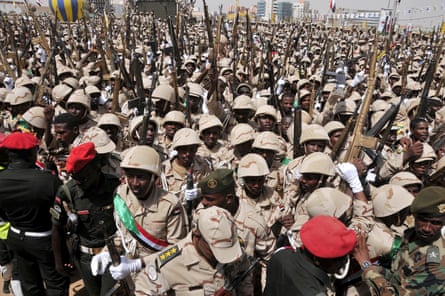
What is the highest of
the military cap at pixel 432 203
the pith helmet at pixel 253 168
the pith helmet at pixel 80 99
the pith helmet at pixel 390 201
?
the pith helmet at pixel 80 99

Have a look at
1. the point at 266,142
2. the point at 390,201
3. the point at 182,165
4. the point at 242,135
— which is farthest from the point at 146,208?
the point at 390,201

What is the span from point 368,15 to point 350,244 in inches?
2198

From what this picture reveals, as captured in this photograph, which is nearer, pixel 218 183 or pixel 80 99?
pixel 218 183

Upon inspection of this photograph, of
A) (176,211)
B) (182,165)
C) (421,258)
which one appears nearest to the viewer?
(421,258)

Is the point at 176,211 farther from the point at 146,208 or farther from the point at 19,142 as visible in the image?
the point at 19,142

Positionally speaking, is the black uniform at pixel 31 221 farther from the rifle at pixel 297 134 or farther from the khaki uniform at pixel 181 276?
the rifle at pixel 297 134

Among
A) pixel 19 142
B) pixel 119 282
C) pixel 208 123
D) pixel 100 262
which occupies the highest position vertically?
pixel 19 142

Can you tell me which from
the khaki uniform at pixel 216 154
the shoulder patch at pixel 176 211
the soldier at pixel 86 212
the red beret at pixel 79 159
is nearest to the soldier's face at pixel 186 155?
the khaki uniform at pixel 216 154

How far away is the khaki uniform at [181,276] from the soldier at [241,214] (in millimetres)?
496

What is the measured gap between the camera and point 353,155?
397 cm

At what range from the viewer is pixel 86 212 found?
124 inches

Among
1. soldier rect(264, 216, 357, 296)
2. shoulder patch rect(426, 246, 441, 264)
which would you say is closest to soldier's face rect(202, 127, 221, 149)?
soldier rect(264, 216, 357, 296)

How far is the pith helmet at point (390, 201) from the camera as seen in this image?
3.13 metres

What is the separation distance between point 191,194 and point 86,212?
117cm
